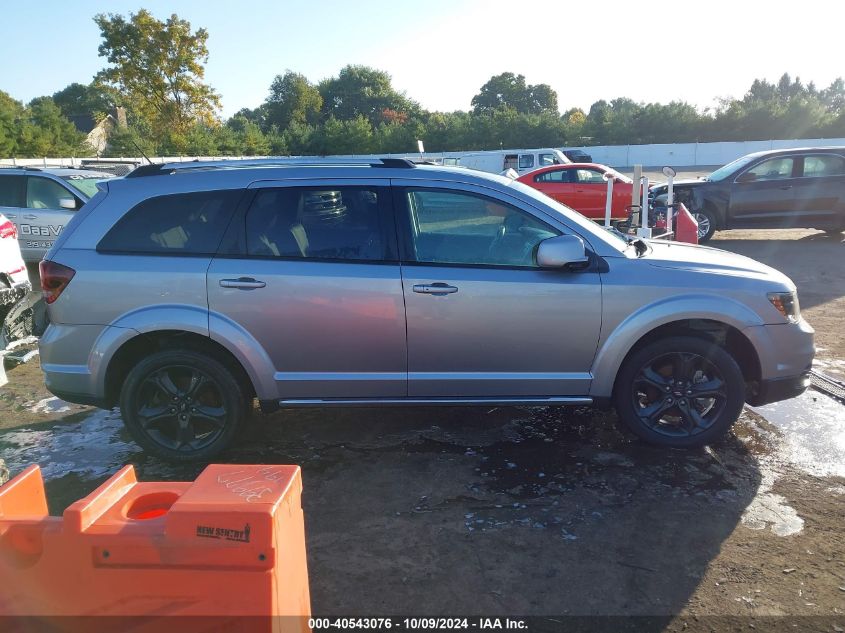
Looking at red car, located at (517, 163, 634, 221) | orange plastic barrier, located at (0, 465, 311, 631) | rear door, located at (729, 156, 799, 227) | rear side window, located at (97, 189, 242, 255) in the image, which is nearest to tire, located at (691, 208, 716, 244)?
rear door, located at (729, 156, 799, 227)

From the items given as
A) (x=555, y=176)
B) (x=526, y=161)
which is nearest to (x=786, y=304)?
(x=555, y=176)

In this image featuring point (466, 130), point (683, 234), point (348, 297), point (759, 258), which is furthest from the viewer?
point (466, 130)

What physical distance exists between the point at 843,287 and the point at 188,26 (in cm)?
3034

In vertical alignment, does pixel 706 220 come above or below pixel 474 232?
below

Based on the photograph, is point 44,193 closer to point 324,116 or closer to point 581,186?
point 581,186

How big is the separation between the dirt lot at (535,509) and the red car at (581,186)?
1184cm

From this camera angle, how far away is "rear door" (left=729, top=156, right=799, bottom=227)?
1230cm

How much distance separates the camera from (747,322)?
13.0ft

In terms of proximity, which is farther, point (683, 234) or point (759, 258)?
point (759, 258)

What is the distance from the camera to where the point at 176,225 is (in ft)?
13.3

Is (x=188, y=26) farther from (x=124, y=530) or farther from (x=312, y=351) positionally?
(x=124, y=530)

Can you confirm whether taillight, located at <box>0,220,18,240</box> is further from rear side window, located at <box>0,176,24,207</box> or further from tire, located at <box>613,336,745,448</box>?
tire, located at <box>613,336,745,448</box>

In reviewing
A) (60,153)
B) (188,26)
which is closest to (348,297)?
(188,26)

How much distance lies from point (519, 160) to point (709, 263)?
78.6 ft
